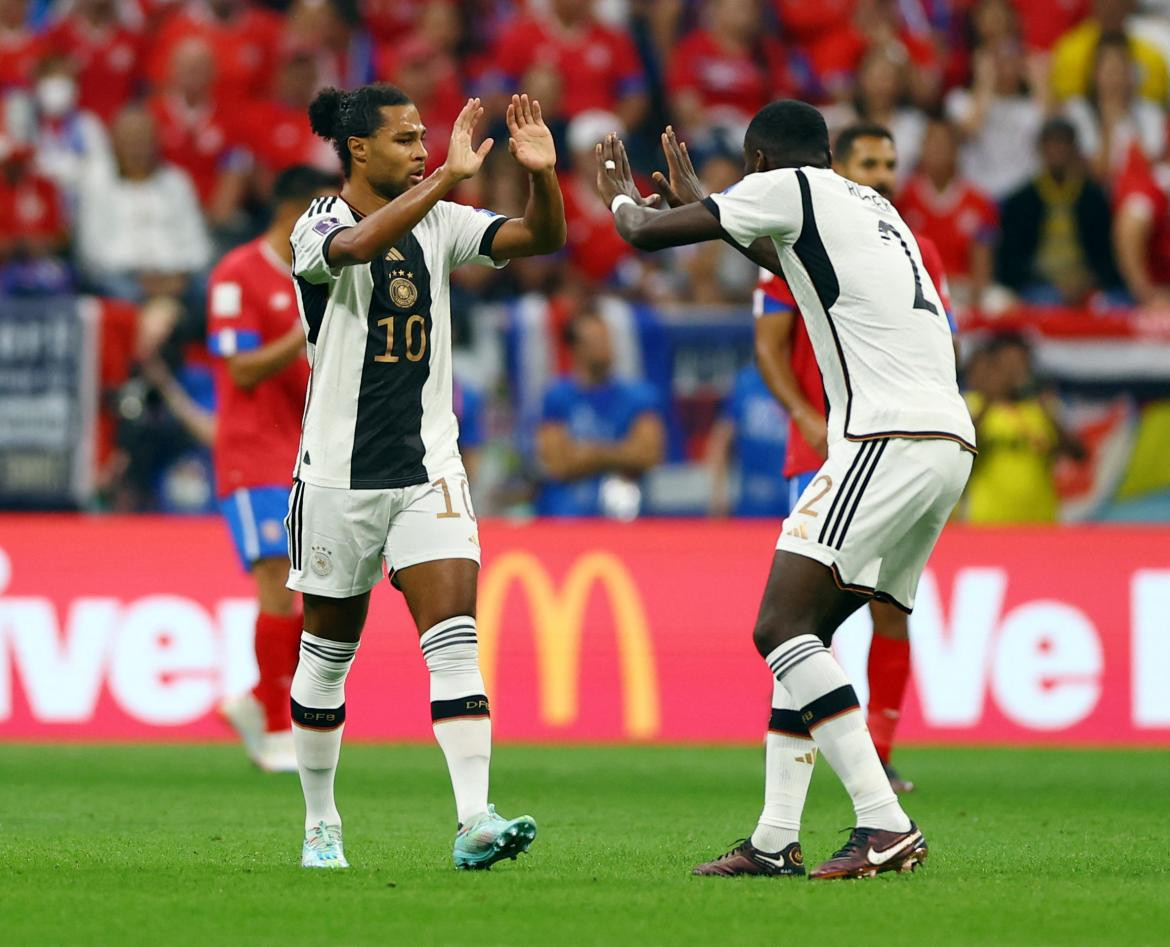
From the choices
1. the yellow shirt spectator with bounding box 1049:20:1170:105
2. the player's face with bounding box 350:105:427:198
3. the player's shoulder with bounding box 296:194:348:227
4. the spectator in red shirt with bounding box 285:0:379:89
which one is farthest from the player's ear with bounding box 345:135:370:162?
the yellow shirt spectator with bounding box 1049:20:1170:105

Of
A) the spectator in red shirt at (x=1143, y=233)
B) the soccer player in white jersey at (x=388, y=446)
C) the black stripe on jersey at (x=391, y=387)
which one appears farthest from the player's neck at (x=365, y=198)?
the spectator in red shirt at (x=1143, y=233)

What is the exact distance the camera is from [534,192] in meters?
6.70

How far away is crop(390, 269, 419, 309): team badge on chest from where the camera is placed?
6.64 metres

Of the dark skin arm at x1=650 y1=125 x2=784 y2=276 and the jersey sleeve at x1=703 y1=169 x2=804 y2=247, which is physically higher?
the dark skin arm at x1=650 y1=125 x2=784 y2=276

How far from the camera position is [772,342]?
9.13 meters

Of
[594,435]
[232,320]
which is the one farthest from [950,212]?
[232,320]

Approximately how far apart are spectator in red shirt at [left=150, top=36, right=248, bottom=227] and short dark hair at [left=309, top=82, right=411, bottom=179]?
32.1ft

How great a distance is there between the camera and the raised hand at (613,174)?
22.3 ft

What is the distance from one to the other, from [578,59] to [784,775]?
11619 mm

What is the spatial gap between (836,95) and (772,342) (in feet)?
27.7

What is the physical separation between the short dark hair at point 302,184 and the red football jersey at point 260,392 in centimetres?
38

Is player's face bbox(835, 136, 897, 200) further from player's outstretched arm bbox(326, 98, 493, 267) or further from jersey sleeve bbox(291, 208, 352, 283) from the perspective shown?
jersey sleeve bbox(291, 208, 352, 283)

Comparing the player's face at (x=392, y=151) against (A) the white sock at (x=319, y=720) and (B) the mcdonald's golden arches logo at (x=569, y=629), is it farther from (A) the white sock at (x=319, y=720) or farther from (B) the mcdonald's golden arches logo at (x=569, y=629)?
(B) the mcdonald's golden arches logo at (x=569, y=629)

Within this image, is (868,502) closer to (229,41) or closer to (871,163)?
(871,163)
